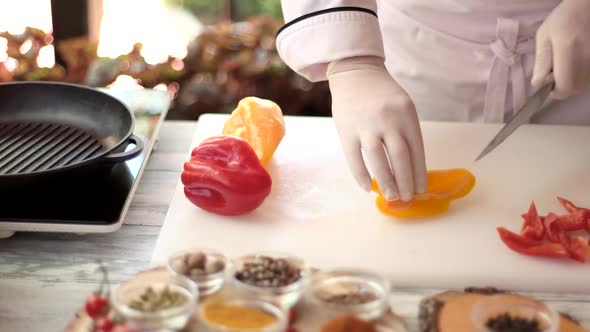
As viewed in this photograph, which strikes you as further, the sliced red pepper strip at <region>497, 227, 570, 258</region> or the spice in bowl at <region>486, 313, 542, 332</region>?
the sliced red pepper strip at <region>497, 227, 570, 258</region>

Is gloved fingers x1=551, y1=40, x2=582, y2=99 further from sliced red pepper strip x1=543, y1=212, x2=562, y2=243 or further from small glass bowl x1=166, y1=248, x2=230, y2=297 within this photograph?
small glass bowl x1=166, y1=248, x2=230, y2=297

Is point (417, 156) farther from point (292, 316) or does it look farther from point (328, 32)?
point (292, 316)

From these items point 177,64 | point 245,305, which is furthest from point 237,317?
point 177,64

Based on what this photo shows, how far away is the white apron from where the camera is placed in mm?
1566

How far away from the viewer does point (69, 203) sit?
1243 mm

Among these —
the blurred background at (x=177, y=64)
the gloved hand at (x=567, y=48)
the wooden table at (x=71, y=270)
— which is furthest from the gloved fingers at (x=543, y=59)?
the blurred background at (x=177, y=64)

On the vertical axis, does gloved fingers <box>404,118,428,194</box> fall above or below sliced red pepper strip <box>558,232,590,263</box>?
above

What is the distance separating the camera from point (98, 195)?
1.27 m

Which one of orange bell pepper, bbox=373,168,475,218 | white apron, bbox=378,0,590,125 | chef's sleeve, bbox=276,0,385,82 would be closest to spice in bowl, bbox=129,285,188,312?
orange bell pepper, bbox=373,168,475,218

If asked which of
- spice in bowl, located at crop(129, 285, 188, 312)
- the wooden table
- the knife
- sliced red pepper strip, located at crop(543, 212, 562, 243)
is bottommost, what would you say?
the wooden table

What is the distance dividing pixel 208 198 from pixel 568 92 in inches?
25.0

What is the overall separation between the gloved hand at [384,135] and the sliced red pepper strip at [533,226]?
17 cm

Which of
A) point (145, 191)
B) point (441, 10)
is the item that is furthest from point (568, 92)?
point (145, 191)

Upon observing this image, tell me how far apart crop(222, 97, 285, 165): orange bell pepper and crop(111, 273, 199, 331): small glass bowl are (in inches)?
19.8
